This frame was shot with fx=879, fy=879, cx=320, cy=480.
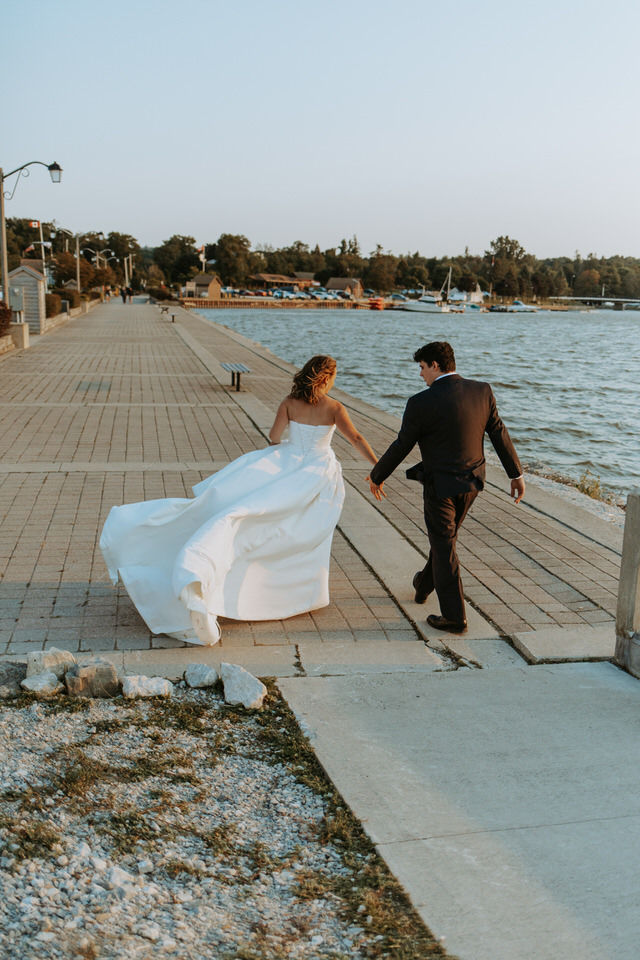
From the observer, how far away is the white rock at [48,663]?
4512 mm

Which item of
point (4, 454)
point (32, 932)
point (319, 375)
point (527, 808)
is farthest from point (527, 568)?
point (4, 454)

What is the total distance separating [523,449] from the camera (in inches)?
757

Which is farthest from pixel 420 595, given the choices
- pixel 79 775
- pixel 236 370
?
pixel 236 370

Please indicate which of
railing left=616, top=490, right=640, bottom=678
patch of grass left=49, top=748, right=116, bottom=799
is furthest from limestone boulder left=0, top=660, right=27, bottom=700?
railing left=616, top=490, right=640, bottom=678

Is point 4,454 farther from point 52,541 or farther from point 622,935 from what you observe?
point 622,935

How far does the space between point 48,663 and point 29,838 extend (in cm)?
143

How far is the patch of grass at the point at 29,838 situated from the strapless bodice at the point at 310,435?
3.11m

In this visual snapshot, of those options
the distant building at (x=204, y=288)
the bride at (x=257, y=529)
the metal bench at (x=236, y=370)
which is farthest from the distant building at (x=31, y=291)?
the distant building at (x=204, y=288)

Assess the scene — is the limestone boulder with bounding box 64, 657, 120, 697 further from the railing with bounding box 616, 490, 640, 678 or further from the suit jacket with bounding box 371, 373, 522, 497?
the railing with bounding box 616, 490, 640, 678

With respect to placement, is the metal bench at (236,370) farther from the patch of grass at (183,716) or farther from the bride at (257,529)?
the patch of grass at (183,716)

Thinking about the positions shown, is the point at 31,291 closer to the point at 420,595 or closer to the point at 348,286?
the point at 420,595

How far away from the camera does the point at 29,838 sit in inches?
126

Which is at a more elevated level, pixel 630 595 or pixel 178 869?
pixel 630 595

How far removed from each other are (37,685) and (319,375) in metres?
2.59
